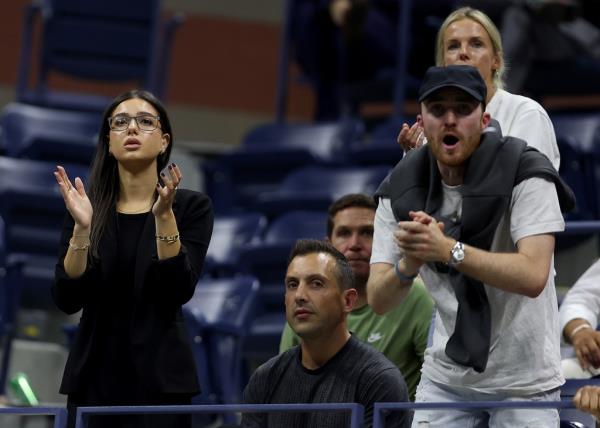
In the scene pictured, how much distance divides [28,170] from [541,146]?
420 cm

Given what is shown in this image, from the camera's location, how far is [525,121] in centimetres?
374

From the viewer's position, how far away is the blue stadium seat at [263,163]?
791 centimetres

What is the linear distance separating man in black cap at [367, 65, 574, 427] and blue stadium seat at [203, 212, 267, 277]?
11.5 ft

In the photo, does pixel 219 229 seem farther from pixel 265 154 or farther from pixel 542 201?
pixel 542 201

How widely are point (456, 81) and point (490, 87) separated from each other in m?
0.56

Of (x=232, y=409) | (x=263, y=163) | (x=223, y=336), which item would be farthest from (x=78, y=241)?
(x=263, y=163)

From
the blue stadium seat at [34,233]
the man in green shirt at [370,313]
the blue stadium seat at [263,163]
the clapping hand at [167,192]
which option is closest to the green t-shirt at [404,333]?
the man in green shirt at [370,313]

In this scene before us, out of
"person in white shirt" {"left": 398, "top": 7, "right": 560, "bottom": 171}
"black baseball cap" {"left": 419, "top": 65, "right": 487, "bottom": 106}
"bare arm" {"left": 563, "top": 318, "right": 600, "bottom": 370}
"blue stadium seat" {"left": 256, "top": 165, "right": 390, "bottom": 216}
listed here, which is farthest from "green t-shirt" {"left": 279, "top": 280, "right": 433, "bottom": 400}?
"blue stadium seat" {"left": 256, "top": 165, "right": 390, "bottom": 216}

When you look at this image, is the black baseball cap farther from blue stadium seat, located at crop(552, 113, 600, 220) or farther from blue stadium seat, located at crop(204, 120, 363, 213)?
blue stadium seat, located at crop(204, 120, 363, 213)

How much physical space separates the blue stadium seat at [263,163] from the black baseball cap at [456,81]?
14.6 feet

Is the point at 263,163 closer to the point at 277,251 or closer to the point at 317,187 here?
the point at 317,187

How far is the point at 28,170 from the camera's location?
291 inches

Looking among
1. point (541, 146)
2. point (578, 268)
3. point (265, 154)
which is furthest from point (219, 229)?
point (541, 146)

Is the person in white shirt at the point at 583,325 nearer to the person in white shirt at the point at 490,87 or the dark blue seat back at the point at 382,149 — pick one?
the person in white shirt at the point at 490,87
